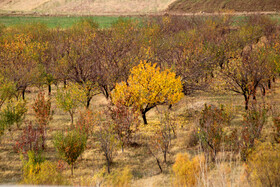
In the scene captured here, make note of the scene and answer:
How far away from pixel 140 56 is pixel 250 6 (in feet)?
287

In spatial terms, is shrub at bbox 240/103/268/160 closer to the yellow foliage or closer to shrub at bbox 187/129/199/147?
shrub at bbox 187/129/199/147

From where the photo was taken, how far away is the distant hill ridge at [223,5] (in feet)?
331

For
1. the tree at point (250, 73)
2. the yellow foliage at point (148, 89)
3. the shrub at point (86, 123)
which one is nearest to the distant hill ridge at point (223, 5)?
the tree at point (250, 73)

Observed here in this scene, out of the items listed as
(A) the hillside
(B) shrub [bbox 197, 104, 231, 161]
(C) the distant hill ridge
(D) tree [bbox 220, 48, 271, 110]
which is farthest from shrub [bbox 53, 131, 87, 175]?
(A) the hillside

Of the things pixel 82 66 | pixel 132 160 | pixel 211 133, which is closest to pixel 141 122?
pixel 132 160

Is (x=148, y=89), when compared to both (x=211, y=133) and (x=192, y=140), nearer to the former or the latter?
(x=192, y=140)

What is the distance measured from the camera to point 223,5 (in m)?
108

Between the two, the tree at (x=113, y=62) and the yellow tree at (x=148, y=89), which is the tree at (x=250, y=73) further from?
the tree at (x=113, y=62)

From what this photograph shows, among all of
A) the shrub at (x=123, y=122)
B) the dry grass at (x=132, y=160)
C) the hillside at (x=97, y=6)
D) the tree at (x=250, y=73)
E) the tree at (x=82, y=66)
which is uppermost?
the hillside at (x=97, y=6)

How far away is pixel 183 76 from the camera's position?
1038 inches

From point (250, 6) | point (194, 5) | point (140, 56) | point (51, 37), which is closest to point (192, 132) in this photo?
point (140, 56)

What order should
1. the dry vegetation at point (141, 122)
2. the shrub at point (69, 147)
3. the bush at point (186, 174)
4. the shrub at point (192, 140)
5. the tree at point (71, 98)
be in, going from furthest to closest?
the tree at point (71, 98), the shrub at point (192, 140), the shrub at point (69, 147), the dry vegetation at point (141, 122), the bush at point (186, 174)

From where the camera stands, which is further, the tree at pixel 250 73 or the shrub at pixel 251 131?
the tree at pixel 250 73

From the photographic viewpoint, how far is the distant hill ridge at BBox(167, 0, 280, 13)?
101m
